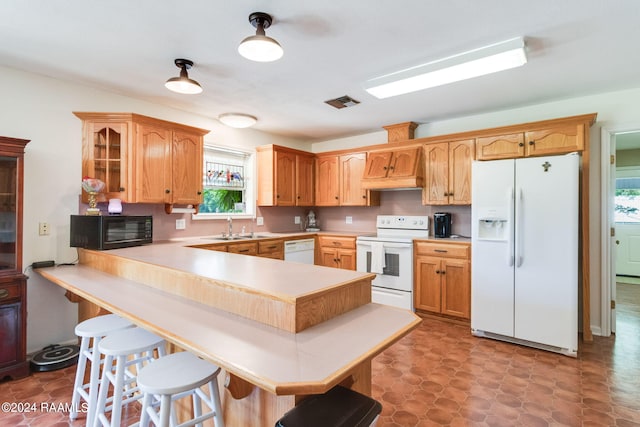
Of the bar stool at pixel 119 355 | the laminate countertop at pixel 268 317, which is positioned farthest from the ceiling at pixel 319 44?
the bar stool at pixel 119 355

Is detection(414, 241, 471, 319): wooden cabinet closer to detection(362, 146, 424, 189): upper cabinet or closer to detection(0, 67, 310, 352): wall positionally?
detection(362, 146, 424, 189): upper cabinet

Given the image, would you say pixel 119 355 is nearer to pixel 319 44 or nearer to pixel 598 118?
pixel 319 44

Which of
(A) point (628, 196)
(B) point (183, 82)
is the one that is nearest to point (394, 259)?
(B) point (183, 82)

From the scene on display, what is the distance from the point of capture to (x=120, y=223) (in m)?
2.87

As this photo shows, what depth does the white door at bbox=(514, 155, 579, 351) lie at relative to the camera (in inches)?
109

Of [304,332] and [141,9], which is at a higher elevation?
[141,9]

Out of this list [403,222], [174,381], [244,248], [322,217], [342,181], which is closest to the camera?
[174,381]

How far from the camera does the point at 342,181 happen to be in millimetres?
4887

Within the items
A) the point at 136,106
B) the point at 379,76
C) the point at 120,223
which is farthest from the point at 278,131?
the point at 120,223

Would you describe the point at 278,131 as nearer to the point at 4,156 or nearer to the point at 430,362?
the point at 4,156

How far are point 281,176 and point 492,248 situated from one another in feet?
9.27

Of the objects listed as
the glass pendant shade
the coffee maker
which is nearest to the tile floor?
the coffee maker

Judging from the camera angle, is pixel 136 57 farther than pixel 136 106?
No

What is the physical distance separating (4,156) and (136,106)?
1312mm
